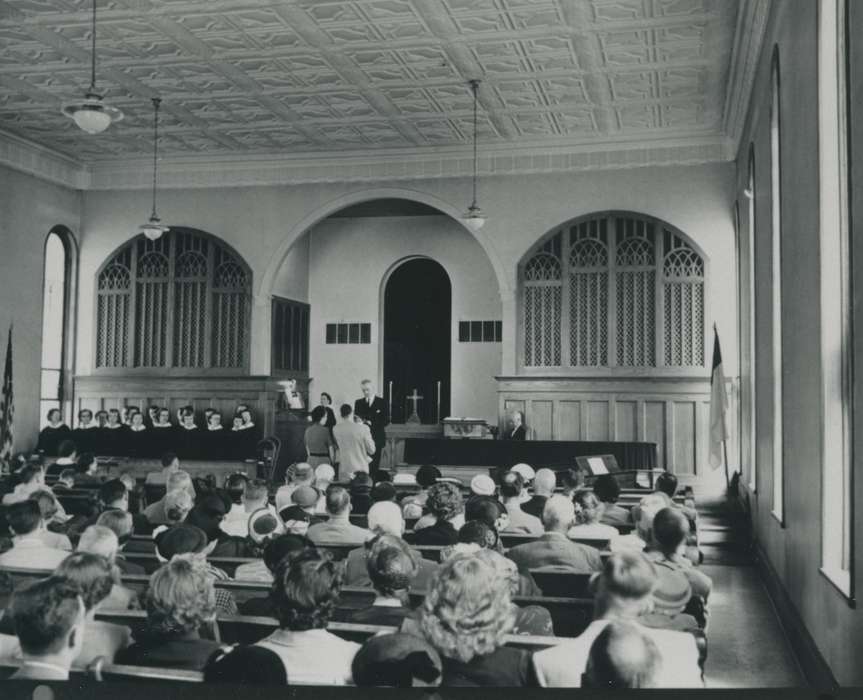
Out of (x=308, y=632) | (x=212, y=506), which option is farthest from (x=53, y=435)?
(x=308, y=632)

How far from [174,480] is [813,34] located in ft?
17.0

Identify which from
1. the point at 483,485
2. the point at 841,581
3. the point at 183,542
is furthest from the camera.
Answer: the point at 483,485

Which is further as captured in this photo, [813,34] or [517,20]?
[517,20]

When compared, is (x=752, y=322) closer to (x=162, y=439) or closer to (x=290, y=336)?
(x=290, y=336)

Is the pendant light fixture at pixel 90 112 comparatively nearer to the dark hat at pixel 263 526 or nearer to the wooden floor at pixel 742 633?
the dark hat at pixel 263 526

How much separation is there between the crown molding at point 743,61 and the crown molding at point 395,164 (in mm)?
885

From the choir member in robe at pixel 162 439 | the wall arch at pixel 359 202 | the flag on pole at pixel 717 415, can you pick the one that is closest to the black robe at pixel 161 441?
the choir member in robe at pixel 162 439

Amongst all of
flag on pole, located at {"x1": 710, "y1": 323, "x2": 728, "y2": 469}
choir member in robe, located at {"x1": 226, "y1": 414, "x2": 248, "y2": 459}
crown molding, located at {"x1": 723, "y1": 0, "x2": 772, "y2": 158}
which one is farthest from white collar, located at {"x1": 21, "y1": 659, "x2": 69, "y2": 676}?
choir member in robe, located at {"x1": 226, "y1": 414, "x2": 248, "y2": 459}

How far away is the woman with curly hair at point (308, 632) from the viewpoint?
2967 millimetres

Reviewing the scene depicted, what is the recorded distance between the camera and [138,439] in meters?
14.4

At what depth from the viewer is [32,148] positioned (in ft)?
47.1

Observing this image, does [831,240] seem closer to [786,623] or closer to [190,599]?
[786,623]

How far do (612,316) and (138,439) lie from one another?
289 inches

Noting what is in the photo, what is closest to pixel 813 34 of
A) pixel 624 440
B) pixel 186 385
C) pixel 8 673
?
pixel 8 673
